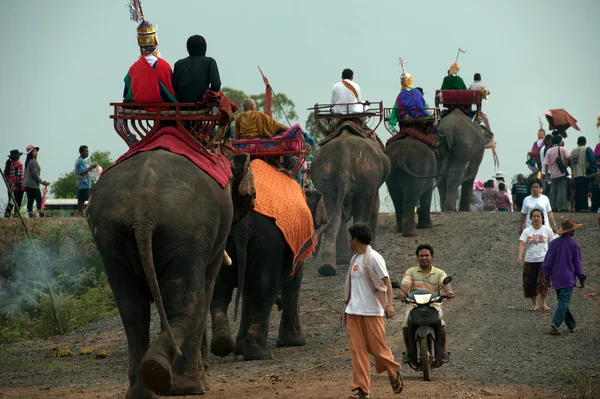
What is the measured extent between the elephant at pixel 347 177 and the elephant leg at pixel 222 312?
6.44m

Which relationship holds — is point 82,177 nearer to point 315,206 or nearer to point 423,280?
point 315,206

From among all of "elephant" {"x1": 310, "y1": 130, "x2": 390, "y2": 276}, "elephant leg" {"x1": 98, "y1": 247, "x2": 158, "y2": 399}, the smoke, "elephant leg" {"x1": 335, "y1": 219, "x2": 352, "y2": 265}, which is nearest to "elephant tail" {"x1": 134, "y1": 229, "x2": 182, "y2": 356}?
"elephant leg" {"x1": 98, "y1": 247, "x2": 158, "y2": 399}

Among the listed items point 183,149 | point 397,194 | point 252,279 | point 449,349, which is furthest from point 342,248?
point 183,149

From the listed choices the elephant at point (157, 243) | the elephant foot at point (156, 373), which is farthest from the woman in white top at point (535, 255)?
the elephant foot at point (156, 373)

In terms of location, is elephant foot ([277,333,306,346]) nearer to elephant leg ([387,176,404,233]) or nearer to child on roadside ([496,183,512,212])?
elephant leg ([387,176,404,233])

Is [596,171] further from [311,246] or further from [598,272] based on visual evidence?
[311,246]

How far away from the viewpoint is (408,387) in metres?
10.2

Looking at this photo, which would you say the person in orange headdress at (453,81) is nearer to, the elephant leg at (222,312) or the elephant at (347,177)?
the elephant at (347,177)

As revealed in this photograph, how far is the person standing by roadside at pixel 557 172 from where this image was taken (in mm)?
23141

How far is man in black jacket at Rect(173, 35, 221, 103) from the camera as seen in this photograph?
9914 millimetres

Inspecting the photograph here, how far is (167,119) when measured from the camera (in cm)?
953

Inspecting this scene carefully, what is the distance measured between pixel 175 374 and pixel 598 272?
10.5 metres

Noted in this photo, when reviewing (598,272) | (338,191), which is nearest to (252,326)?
(338,191)

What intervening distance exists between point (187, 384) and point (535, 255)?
24.2ft
